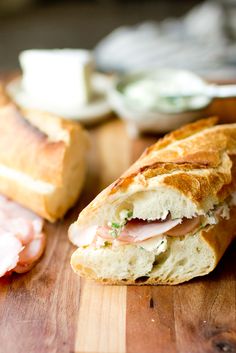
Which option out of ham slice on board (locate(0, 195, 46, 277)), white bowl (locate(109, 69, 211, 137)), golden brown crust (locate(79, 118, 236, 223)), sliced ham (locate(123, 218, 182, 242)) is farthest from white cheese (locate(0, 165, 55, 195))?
white bowl (locate(109, 69, 211, 137))

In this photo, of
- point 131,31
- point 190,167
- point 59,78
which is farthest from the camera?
point 131,31

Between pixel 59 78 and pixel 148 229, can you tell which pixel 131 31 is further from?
pixel 148 229

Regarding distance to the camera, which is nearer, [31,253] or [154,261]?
[154,261]

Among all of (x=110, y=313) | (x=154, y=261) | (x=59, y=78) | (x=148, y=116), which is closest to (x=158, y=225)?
(x=154, y=261)

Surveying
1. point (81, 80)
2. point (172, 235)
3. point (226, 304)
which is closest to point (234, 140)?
point (172, 235)

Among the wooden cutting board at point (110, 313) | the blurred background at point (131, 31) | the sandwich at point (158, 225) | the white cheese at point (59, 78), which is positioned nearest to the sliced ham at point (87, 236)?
the sandwich at point (158, 225)

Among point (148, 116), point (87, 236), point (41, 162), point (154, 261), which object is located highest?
point (41, 162)

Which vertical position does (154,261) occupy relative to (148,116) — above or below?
above
